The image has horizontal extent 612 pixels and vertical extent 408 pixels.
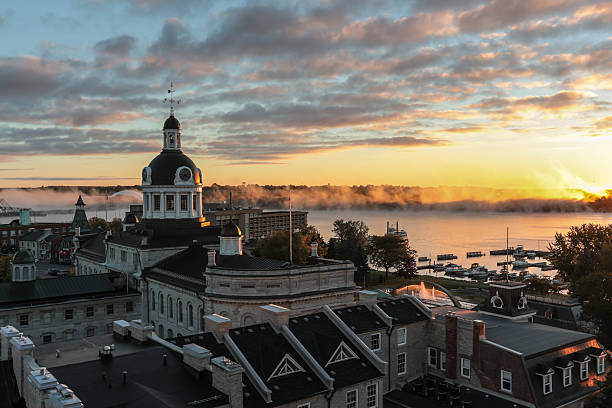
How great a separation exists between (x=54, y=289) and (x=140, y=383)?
119 ft

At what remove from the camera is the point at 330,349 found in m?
29.5

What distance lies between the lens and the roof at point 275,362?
26.0m

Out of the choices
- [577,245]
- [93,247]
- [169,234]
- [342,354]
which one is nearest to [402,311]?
[342,354]

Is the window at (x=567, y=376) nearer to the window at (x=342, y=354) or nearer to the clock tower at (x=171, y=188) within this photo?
the window at (x=342, y=354)

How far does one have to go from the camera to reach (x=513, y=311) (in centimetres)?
4125

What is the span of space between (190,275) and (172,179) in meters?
18.9

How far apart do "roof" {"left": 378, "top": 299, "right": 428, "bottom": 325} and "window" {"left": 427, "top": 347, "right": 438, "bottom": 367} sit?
92.1 inches

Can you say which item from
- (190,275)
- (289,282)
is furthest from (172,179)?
(289,282)

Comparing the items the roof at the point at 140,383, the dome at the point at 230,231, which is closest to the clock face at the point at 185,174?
the dome at the point at 230,231

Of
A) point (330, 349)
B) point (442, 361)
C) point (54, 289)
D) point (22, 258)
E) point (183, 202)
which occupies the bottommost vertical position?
point (442, 361)

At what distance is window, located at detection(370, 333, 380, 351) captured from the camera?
3475cm

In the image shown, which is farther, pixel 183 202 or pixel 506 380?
pixel 183 202

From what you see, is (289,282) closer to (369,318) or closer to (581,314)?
(369,318)

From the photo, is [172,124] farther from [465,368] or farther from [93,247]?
[465,368]
